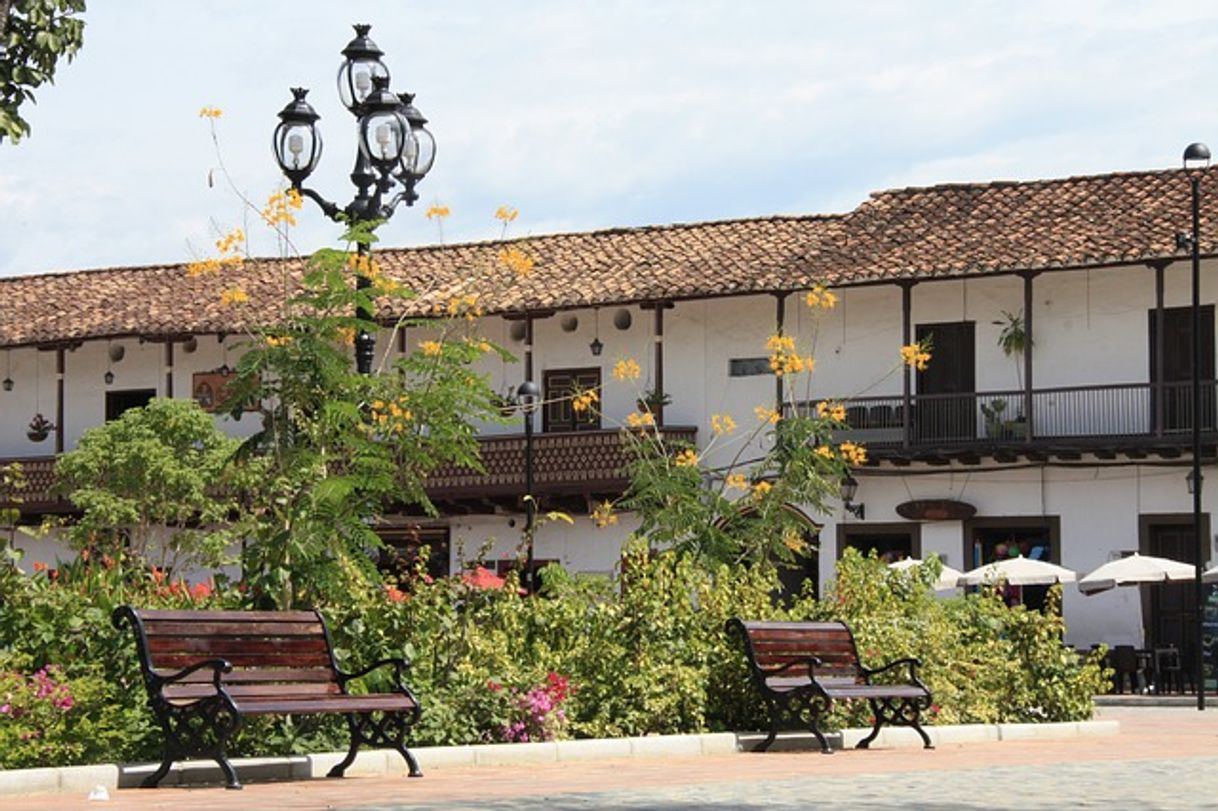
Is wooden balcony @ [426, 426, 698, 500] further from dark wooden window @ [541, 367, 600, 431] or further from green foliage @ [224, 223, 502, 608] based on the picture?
green foliage @ [224, 223, 502, 608]

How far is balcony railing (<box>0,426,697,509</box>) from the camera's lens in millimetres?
41125

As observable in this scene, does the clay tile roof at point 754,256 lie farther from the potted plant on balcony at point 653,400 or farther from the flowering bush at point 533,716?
the flowering bush at point 533,716

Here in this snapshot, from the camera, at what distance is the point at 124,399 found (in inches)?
1902

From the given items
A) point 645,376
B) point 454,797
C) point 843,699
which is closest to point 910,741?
point 843,699

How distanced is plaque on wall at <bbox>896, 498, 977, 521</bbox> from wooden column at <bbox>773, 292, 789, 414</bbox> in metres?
2.73

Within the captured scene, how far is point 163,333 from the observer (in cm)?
4594

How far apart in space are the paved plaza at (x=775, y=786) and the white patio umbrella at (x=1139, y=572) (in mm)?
18536

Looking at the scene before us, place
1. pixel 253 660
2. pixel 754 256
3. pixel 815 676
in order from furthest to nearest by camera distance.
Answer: pixel 754 256, pixel 815 676, pixel 253 660

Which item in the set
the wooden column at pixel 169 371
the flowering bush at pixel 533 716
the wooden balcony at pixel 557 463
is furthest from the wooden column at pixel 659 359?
the flowering bush at pixel 533 716

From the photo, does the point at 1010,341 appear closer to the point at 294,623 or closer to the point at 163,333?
the point at 163,333

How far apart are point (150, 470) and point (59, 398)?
7.12m

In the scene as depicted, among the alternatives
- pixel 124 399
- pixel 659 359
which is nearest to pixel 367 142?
pixel 659 359

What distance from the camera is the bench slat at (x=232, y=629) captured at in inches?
512

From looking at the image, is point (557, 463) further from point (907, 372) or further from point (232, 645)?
point (232, 645)
